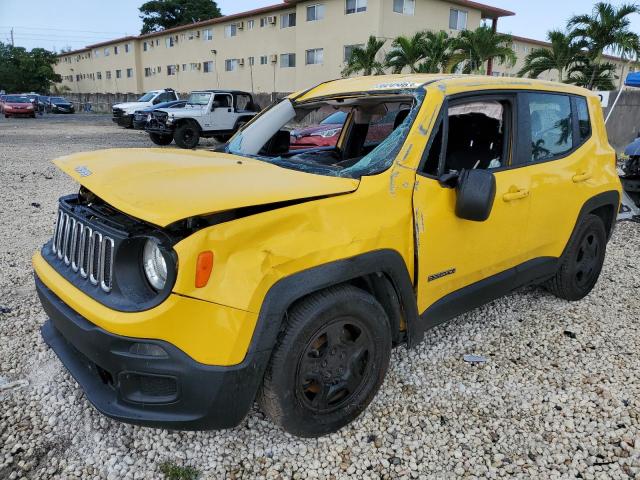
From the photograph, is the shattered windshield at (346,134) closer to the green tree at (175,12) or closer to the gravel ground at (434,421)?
the gravel ground at (434,421)

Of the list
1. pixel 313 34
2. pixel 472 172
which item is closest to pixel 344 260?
pixel 472 172

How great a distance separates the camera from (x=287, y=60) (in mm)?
32812

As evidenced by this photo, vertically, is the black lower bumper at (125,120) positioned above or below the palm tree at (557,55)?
below

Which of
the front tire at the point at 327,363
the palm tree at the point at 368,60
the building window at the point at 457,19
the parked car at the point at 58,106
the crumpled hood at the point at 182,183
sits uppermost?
the building window at the point at 457,19

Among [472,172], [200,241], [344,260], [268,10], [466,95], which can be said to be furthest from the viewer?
[268,10]

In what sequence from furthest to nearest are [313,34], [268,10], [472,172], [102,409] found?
[268,10] → [313,34] → [472,172] → [102,409]

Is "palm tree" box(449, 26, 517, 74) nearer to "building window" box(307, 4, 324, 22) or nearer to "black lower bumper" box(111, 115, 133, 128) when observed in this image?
"building window" box(307, 4, 324, 22)

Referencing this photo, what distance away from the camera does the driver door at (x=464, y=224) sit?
2541 mm

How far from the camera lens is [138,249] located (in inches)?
80.9

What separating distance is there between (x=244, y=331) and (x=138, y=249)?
0.59 meters

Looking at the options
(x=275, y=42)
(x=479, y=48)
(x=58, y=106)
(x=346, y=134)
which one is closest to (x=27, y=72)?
(x=58, y=106)

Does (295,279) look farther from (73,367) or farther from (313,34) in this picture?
(313,34)

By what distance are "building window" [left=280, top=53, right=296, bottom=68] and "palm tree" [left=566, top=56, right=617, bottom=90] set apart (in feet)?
63.0

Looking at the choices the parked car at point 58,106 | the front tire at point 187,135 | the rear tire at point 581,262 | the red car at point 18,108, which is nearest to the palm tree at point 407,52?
the front tire at point 187,135
